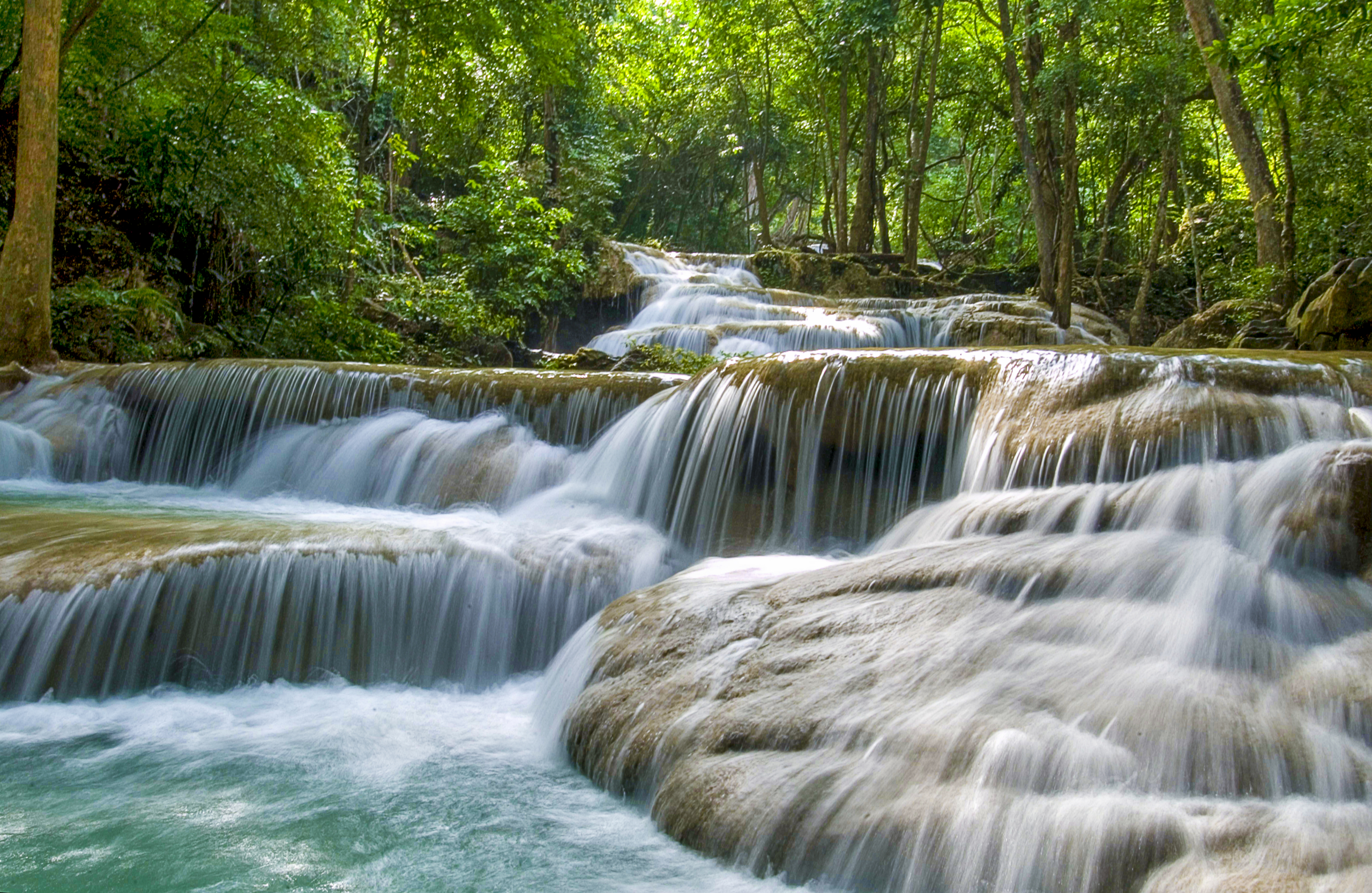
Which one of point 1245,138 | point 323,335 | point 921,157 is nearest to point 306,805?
point 323,335

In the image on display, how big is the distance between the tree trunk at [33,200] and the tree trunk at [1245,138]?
12512mm

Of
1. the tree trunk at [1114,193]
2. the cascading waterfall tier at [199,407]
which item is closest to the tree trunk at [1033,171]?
the tree trunk at [1114,193]

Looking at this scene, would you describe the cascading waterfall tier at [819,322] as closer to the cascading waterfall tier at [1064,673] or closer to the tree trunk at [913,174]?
the tree trunk at [913,174]

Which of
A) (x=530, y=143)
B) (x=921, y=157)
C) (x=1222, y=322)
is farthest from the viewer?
(x=530, y=143)

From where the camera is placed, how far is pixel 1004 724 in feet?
9.78

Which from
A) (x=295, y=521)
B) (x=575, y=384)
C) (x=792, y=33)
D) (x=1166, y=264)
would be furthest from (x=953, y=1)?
(x=295, y=521)

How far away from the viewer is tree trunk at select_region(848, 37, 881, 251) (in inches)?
772

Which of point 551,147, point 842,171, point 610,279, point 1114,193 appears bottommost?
point 610,279

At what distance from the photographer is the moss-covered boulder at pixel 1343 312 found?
8.52 metres

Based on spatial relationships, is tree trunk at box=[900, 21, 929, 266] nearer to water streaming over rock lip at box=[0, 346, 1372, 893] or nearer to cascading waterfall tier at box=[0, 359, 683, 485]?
cascading waterfall tier at box=[0, 359, 683, 485]

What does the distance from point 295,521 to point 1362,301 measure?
29.3 ft

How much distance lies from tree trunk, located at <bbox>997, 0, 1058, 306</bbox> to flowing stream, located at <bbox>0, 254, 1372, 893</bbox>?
8936 mm

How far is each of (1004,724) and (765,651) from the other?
1.02 m

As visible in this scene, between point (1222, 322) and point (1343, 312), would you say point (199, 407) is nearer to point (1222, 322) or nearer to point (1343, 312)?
point (1343, 312)
